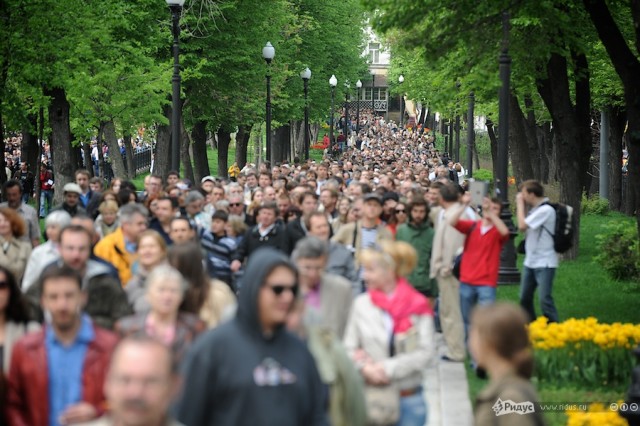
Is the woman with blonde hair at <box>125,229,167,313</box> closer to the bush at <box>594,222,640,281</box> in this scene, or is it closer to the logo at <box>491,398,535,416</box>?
the logo at <box>491,398,535,416</box>

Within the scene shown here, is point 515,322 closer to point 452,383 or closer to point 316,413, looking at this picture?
point 316,413

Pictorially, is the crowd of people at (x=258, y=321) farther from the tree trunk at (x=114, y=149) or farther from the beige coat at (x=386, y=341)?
the tree trunk at (x=114, y=149)

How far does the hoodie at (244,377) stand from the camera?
5.43 metres

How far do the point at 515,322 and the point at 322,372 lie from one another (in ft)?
3.68

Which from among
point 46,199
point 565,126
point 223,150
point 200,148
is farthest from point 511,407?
point 223,150

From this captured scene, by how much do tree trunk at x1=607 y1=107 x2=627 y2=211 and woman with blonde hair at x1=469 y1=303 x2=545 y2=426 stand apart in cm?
3976

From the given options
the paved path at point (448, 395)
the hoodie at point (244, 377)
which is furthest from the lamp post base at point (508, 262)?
the hoodie at point (244, 377)

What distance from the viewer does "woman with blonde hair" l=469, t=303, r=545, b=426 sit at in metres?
5.45

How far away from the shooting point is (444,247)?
1389 centimetres

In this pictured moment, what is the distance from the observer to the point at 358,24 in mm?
83812

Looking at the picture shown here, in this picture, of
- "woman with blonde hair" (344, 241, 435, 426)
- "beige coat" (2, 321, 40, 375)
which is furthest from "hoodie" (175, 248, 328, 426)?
"woman with blonde hair" (344, 241, 435, 426)

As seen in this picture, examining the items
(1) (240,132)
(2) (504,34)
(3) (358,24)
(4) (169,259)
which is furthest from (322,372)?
(3) (358,24)

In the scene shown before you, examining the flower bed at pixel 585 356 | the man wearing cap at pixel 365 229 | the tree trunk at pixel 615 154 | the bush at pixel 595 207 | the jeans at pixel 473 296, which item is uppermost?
the tree trunk at pixel 615 154

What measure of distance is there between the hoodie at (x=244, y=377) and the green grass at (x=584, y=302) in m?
5.70
